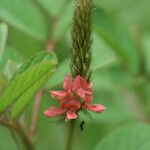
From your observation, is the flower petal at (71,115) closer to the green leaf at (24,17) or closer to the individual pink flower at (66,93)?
the individual pink flower at (66,93)

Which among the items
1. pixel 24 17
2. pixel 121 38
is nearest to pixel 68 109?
pixel 24 17

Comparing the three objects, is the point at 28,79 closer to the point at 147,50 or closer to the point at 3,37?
the point at 3,37

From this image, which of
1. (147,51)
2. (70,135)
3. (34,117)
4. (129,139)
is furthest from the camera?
Answer: (147,51)

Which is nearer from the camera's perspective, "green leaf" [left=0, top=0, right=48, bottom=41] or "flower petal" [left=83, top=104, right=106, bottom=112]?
"flower petal" [left=83, top=104, right=106, bottom=112]

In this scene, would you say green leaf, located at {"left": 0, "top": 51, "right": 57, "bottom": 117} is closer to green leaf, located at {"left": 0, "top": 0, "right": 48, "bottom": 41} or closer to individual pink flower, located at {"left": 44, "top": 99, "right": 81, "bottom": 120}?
individual pink flower, located at {"left": 44, "top": 99, "right": 81, "bottom": 120}

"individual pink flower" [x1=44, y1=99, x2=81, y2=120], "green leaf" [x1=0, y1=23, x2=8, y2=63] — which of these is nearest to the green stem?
"individual pink flower" [x1=44, y1=99, x2=81, y2=120]

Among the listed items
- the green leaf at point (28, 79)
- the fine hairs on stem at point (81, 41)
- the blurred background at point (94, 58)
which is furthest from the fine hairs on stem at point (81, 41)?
the blurred background at point (94, 58)
